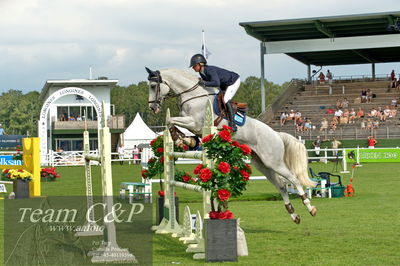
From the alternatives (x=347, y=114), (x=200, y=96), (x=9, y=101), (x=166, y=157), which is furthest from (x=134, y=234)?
(x=9, y=101)

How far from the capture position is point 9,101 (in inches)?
4948

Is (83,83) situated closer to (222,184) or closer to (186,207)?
(186,207)

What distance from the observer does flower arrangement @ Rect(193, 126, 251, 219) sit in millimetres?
7531

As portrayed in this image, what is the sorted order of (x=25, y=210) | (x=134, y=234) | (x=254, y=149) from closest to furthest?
1. (x=134, y=234)
2. (x=254, y=149)
3. (x=25, y=210)

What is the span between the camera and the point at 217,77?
997 cm

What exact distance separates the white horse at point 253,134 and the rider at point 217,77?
0.18 metres

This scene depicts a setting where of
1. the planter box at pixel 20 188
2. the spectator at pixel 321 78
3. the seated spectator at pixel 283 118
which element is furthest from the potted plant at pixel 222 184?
the spectator at pixel 321 78

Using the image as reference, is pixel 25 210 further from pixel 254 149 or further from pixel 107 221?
pixel 107 221

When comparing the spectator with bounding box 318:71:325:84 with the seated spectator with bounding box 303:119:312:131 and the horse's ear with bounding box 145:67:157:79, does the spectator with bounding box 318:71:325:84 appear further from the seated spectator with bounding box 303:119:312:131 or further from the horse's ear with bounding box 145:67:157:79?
the horse's ear with bounding box 145:67:157:79

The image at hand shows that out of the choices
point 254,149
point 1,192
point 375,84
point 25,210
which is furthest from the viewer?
point 375,84

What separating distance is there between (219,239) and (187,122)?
2852 millimetres

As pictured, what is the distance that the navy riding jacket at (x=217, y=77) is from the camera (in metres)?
9.92

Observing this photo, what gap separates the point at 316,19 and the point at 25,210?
32.4 m

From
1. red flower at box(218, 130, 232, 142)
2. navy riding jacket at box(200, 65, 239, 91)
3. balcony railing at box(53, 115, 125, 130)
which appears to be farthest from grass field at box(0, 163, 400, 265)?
balcony railing at box(53, 115, 125, 130)
